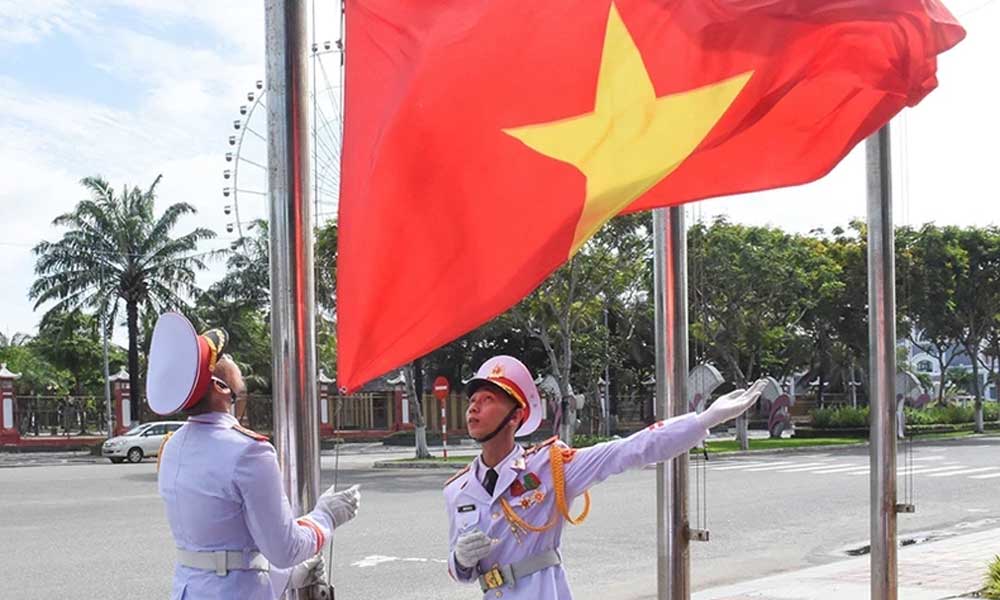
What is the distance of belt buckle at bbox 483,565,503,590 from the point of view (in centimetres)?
350

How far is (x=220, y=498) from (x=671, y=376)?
216 centimetres

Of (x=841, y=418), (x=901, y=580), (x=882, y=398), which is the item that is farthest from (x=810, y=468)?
(x=882, y=398)

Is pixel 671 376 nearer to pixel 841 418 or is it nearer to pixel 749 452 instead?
pixel 749 452

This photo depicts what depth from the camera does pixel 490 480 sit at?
11.8ft

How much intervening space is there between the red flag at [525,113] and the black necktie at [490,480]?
1.55 feet

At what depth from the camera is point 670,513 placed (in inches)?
188

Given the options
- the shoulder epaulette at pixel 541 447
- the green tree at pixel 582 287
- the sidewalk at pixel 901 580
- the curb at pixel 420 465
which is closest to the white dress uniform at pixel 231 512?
the shoulder epaulette at pixel 541 447

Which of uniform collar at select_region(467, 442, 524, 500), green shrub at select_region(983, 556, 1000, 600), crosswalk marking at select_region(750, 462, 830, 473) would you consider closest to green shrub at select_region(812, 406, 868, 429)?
crosswalk marking at select_region(750, 462, 830, 473)

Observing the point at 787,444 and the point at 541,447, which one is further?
the point at 787,444

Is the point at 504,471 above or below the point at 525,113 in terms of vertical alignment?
below

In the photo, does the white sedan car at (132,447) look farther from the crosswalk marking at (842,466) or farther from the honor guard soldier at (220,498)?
the honor guard soldier at (220,498)

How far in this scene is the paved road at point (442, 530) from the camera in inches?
398

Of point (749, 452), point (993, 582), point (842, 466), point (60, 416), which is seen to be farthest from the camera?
point (60, 416)

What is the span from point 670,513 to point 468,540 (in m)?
1.63
